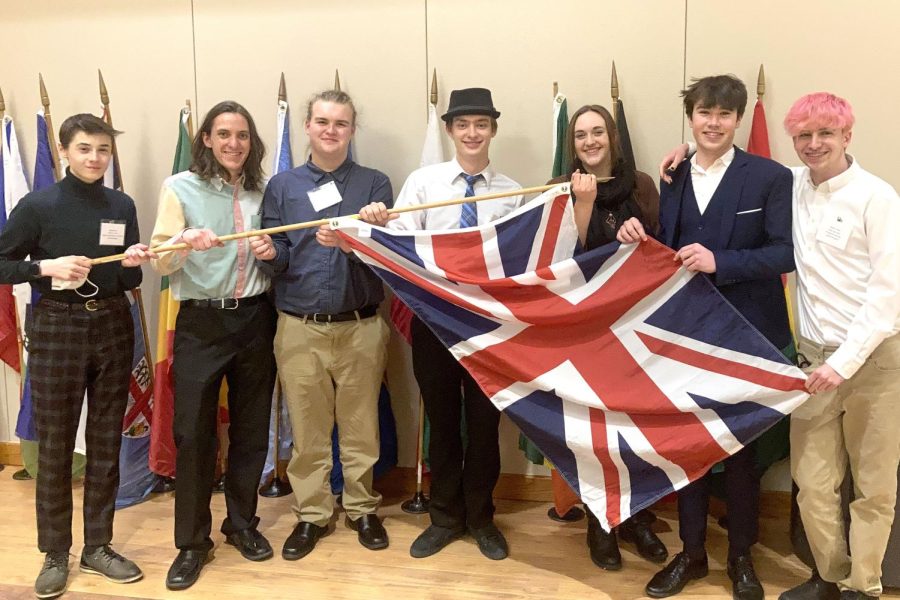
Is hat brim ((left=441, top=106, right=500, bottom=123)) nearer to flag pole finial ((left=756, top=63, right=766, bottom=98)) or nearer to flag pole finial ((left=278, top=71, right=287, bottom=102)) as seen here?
flag pole finial ((left=278, top=71, right=287, bottom=102))

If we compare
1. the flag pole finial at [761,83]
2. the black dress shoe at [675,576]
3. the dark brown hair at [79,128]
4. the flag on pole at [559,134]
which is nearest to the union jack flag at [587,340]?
the black dress shoe at [675,576]

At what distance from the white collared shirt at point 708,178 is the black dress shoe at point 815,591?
133cm

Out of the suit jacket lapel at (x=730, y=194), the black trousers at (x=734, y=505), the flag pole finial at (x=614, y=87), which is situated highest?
the flag pole finial at (x=614, y=87)

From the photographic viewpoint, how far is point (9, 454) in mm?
3777

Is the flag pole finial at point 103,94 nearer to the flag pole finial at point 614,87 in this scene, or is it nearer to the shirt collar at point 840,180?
the flag pole finial at point 614,87

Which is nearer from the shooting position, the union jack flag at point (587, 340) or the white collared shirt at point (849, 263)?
the white collared shirt at point (849, 263)

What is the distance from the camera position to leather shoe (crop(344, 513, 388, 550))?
284cm

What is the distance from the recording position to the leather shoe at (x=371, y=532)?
2.84 meters

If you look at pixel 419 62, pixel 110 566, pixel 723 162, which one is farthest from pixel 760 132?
pixel 110 566

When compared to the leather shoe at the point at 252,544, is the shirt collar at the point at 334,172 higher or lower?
higher

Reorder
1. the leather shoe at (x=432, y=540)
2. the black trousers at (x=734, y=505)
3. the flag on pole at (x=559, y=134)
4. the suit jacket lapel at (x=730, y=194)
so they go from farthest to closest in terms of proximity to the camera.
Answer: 1. the flag on pole at (x=559, y=134)
2. the leather shoe at (x=432, y=540)
3. the black trousers at (x=734, y=505)
4. the suit jacket lapel at (x=730, y=194)

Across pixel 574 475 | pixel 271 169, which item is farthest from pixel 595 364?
pixel 271 169

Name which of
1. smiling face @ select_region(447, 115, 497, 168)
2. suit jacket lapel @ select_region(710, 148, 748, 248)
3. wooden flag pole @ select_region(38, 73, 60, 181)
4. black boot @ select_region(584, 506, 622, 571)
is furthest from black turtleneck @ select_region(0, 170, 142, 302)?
suit jacket lapel @ select_region(710, 148, 748, 248)

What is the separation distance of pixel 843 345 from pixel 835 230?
35cm
